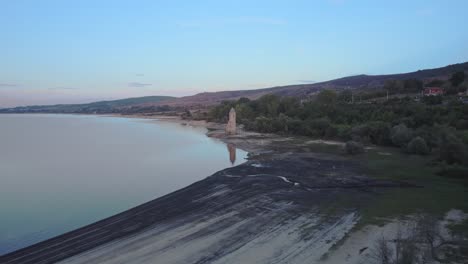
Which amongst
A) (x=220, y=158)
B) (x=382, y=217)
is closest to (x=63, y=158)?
(x=220, y=158)

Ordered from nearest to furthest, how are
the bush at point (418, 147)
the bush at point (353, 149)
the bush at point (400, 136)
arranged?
the bush at point (418, 147)
the bush at point (353, 149)
the bush at point (400, 136)

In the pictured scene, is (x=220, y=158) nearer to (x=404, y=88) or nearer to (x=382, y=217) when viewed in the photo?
(x=382, y=217)

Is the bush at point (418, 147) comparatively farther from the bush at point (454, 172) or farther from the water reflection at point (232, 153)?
the water reflection at point (232, 153)

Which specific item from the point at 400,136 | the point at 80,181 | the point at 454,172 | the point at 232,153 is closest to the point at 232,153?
the point at 232,153

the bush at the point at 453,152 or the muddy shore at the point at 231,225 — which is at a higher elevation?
the bush at the point at 453,152

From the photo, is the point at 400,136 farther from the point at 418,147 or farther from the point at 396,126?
the point at 418,147

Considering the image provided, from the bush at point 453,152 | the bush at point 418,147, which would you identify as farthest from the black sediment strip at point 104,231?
the bush at point 418,147

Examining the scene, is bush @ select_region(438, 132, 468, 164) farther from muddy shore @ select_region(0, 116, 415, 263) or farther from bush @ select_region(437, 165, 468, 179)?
muddy shore @ select_region(0, 116, 415, 263)
